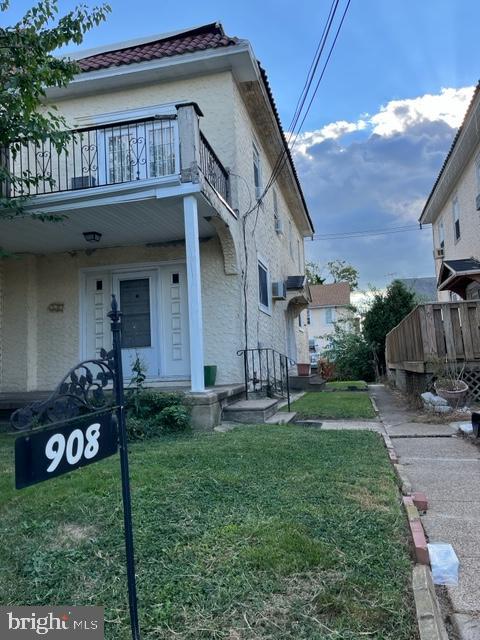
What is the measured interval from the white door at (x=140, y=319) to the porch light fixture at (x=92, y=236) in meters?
0.98

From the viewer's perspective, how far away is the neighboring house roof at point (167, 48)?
8406 millimetres

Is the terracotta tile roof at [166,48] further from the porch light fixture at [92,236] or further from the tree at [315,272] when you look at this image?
the tree at [315,272]

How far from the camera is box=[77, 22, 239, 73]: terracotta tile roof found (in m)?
8.39

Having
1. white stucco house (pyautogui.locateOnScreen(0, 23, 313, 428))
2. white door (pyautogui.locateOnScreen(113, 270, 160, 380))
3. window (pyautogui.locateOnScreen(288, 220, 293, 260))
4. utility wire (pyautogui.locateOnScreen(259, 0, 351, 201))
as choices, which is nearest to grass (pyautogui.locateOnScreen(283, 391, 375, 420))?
white stucco house (pyautogui.locateOnScreen(0, 23, 313, 428))

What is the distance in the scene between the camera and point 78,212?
7285mm

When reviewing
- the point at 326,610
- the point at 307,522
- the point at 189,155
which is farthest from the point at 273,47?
the point at 326,610

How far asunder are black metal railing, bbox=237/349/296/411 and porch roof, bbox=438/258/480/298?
4.75 m

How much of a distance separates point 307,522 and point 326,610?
33.6 inches

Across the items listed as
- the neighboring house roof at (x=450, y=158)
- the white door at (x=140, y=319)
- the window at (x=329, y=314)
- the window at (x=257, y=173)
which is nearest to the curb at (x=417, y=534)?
the white door at (x=140, y=319)

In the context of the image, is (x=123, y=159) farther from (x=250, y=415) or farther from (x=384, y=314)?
(x=384, y=314)

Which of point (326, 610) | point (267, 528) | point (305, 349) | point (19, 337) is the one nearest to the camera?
point (326, 610)

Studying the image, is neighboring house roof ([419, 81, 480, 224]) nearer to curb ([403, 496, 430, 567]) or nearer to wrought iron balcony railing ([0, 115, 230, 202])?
wrought iron balcony railing ([0, 115, 230, 202])

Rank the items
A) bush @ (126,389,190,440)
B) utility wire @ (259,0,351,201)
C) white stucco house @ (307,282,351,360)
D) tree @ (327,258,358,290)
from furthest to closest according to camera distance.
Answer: tree @ (327,258,358,290) < white stucco house @ (307,282,351,360) < utility wire @ (259,0,351,201) < bush @ (126,389,190,440)

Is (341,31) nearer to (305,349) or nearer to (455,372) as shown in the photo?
(455,372)
